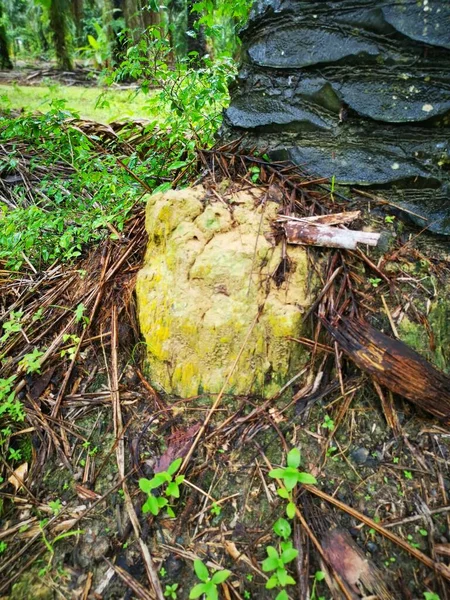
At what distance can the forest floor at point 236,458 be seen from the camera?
1.23 m

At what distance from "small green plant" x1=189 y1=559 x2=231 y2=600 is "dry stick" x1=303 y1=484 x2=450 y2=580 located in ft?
1.33

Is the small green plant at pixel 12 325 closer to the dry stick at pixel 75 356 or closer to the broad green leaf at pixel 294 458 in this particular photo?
the dry stick at pixel 75 356

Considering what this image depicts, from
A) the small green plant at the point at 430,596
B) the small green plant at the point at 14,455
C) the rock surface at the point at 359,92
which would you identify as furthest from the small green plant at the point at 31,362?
the small green plant at the point at 430,596

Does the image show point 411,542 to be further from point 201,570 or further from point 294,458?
point 201,570

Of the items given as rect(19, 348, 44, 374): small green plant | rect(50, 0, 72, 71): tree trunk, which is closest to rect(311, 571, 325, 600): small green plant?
rect(19, 348, 44, 374): small green plant

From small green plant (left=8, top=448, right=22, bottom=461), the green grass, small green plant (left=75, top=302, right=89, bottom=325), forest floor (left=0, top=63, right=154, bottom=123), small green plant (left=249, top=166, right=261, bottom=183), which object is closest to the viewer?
small green plant (left=8, top=448, right=22, bottom=461)

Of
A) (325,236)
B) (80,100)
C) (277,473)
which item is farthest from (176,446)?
(80,100)

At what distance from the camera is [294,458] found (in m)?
1.35

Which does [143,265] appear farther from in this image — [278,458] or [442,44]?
[442,44]

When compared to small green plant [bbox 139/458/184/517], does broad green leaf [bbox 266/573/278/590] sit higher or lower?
lower

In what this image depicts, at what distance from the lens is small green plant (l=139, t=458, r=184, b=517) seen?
1310 millimetres

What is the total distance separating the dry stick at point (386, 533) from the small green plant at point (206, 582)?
0.41 metres

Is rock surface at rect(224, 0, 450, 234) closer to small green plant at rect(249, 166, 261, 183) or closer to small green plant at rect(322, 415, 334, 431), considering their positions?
small green plant at rect(249, 166, 261, 183)

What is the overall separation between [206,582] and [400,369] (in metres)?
1.01
